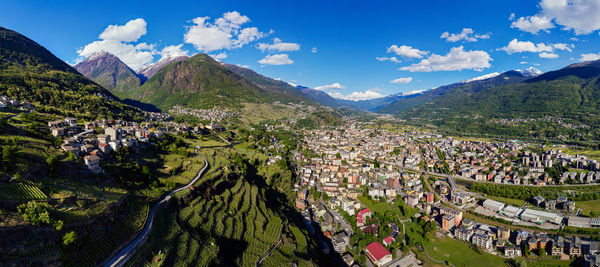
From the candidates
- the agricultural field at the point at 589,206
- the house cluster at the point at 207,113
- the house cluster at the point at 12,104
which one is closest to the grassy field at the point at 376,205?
the agricultural field at the point at 589,206

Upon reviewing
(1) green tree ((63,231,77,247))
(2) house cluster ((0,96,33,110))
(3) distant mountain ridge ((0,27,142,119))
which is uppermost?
(3) distant mountain ridge ((0,27,142,119))

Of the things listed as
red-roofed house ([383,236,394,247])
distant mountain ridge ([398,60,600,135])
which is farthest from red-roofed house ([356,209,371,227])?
distant mountain ridge ([398,60,600,135])

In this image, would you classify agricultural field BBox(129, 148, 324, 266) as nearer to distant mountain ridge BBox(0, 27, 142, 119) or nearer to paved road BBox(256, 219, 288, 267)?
paved road BBox(256, 219, 288, 267)

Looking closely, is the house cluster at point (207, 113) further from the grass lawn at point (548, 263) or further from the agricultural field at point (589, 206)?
the agricultural field at point (589, 206)

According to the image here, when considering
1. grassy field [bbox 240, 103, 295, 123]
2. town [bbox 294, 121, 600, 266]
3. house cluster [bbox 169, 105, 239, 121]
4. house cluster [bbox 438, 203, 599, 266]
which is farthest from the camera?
grassy field [bbox 240, 103, 295, 123]

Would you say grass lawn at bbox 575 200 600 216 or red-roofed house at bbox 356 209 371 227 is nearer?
red-roofed house at bbox 356 209 371 227

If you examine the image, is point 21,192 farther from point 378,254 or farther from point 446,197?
point 446,197

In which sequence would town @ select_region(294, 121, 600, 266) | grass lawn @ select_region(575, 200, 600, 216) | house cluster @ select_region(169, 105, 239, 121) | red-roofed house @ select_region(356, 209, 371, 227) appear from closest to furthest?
town @ select_region(294, 121, 600, 266) → red-roofed house @ select_region(356, 209, 371, 227) → grass lawn @ select_region(575, 200, 600, 216) → house cluster @ select_region(169, 105, 239, 121)
